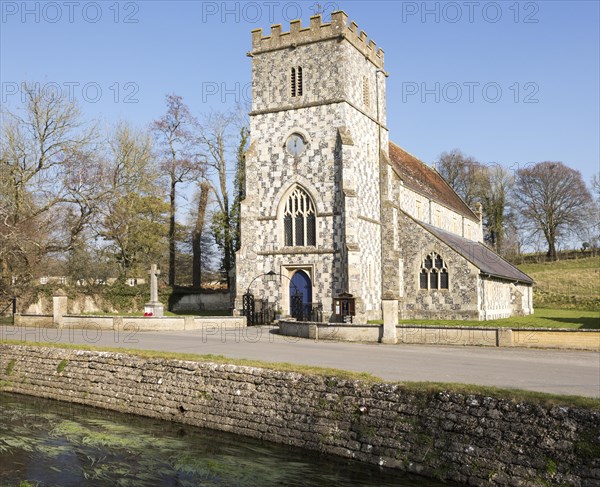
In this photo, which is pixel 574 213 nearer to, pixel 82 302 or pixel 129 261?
pixel 129 261

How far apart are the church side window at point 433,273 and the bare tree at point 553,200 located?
37652mm

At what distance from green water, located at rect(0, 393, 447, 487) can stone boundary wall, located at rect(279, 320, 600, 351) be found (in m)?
9.37

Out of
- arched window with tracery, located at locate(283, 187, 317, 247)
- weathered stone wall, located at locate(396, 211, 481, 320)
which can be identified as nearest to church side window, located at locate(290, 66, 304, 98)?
arched window with tracery, located at locate(283, 187, 317, 247)

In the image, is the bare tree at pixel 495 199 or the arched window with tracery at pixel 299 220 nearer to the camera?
the arched window with tracery at pixel 299 220

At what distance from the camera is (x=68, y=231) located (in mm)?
40219

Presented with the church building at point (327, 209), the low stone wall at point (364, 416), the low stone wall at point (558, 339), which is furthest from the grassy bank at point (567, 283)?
the low stone wall at point (364, 416)

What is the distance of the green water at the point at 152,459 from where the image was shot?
9867 millimetres

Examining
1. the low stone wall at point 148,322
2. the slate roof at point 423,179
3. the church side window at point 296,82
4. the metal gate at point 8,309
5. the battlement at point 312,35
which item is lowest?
the low stone wall at point 148,322

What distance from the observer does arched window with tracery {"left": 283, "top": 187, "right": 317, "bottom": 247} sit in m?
30.4

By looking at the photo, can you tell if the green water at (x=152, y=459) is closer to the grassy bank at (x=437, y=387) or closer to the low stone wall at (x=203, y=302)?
the grassy bank at (x=437, y=387)

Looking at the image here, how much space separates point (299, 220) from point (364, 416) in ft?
66.1

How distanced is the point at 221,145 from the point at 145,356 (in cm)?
3350

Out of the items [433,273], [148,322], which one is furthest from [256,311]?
[433,273]

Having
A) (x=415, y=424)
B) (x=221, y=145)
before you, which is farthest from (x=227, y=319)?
(x=221, y=145)
